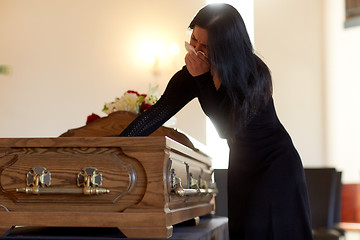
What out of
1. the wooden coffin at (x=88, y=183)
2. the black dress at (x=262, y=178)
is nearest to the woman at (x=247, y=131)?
the black dress at (x=262, y=178)

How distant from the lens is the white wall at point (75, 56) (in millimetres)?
7117

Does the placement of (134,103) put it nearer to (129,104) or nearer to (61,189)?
(129,104)

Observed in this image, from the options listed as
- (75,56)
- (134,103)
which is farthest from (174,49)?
(134,103)

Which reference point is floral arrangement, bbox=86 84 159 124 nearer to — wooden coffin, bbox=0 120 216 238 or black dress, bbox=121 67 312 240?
black dress, bbox=121 67 312 240

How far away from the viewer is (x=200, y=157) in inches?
105

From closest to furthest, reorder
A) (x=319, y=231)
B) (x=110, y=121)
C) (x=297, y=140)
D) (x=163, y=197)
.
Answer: (x=163, y=197), (x=110, y=121), (x=319, y=231), (x=297, y=140)

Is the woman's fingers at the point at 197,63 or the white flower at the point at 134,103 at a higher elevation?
the woman's fingers at the point at 197,63

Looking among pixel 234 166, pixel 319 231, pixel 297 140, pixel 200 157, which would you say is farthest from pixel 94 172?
pixel 297 140

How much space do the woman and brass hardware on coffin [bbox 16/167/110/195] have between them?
477mm

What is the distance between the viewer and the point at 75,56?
7266 mm

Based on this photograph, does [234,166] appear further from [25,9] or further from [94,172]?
[25,9]

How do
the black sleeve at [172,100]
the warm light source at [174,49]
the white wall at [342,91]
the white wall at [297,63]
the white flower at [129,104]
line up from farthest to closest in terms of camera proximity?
the warm light source at [174,49], the white wall at [297,63], the white wall at [342,91], the white flower at [129,104], the black sleeve at [172,100]

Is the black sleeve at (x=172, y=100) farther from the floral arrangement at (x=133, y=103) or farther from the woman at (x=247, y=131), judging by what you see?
the floral arrangement at (x=133, y=103)

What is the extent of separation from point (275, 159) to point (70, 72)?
19.0 ft
